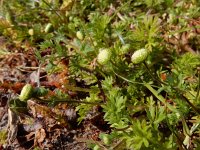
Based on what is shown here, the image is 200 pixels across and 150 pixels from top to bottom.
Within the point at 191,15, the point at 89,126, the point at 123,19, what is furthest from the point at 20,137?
the point at 191,15

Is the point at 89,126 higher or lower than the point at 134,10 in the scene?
lower

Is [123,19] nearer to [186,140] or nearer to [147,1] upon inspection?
[147,1]

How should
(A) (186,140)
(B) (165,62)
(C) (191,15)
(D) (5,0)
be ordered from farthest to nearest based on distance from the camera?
1. (D) (5,0)
2. (C) (191,15)
3. (B) (165,62)
4. (A) (186,140)

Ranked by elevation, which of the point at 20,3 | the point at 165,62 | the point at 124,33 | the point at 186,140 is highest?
the point at 20,3

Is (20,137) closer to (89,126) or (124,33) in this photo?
(89,126)

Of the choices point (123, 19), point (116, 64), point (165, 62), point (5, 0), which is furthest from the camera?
point (5, 0)

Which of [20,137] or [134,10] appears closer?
[20,137]
